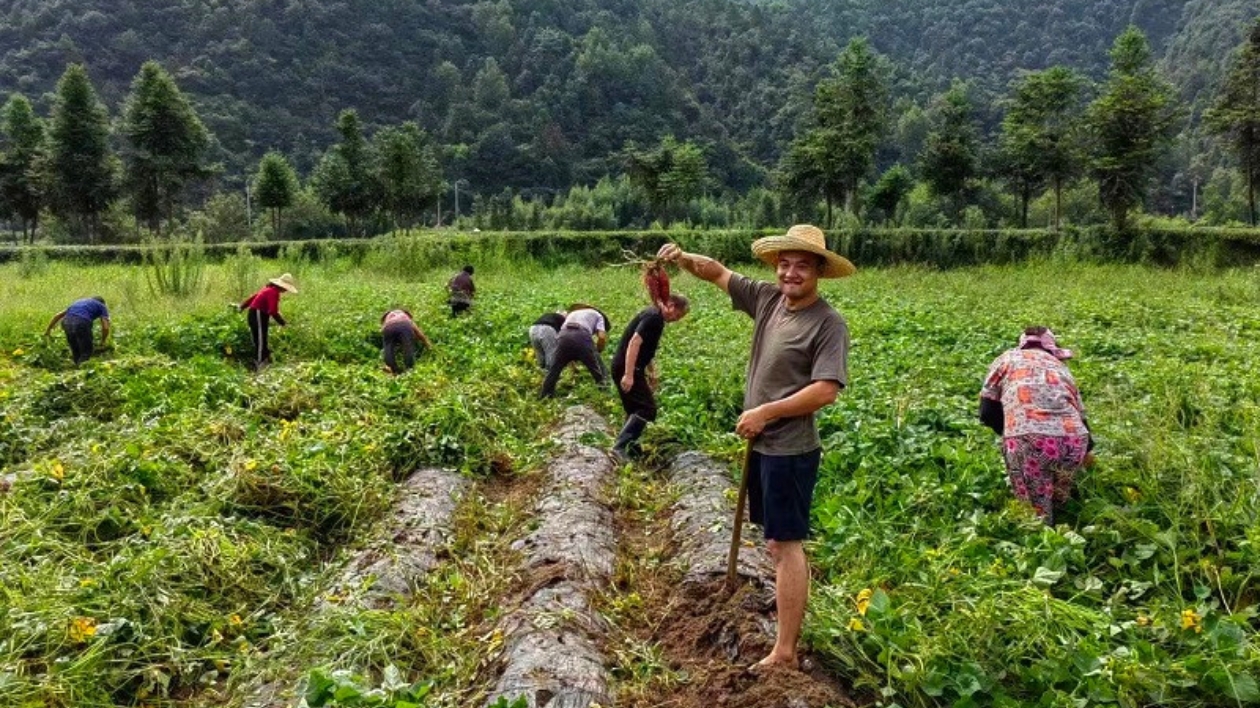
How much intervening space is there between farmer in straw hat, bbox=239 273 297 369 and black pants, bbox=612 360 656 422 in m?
5.14

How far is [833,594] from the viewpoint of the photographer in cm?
369

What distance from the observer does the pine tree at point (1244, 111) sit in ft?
87.0

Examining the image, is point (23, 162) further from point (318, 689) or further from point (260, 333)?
point (318, 689)

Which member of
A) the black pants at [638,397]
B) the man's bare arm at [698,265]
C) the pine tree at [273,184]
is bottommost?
the black pants at [638,397]

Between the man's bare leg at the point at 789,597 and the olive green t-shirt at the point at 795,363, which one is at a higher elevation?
the olive green t-shirt at the point at 795,363

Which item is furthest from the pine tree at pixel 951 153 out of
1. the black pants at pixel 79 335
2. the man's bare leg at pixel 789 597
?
the man's bare leg at pixel 789 597

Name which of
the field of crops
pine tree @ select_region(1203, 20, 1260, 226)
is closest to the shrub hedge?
pine tree @ select_region(1203, 20, 1260, 226)

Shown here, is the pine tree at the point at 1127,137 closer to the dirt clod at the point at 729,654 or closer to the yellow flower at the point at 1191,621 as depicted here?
the yellow flower at the point at 1191,621

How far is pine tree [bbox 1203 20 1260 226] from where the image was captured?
26.5 metres

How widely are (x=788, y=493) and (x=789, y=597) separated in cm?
42

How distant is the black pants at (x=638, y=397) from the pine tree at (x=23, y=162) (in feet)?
114

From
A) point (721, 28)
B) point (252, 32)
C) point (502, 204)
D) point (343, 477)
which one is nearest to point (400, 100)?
point (252, 32)

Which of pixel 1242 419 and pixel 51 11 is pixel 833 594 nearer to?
pixel 1242 419

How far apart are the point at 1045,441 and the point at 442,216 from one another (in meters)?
62.0
